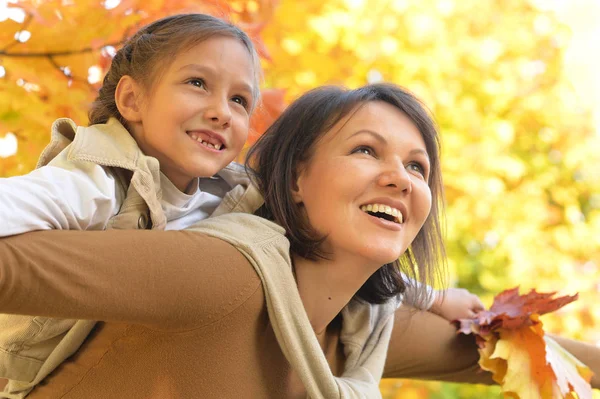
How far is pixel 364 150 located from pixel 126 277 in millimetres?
680

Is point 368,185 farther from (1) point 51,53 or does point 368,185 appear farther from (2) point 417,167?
(1) point 51,53

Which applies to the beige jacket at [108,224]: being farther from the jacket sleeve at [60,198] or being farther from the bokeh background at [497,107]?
the bokeh background at [497,107]

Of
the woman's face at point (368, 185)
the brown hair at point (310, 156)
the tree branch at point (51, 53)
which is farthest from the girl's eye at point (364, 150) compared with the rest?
the tree branch at point (51, 53)

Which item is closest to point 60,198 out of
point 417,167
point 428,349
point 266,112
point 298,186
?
point 298,186

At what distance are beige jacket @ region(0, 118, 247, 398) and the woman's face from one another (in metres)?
0.36

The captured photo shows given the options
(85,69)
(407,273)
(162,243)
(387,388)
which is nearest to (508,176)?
(387,388)

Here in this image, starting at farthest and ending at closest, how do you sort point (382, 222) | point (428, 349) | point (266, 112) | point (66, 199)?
point (266, 112), point (428, 349), point (382, 222), point (66, 199)

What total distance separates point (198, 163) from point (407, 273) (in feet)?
2.25

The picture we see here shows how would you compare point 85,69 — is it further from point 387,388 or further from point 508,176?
point 508,176

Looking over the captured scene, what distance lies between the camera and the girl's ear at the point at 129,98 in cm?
165

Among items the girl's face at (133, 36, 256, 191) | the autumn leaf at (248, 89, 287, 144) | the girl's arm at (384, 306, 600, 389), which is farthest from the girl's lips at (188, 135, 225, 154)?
the girl's arm at (384, 306, 600, 389)

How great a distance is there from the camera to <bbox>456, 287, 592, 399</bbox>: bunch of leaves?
187 centimetres

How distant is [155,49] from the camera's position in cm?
165

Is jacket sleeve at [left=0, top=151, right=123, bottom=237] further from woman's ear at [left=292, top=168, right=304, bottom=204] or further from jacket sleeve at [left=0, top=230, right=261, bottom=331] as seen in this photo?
woman's ear at [left=292, top=168, right=304, bottom=204]
